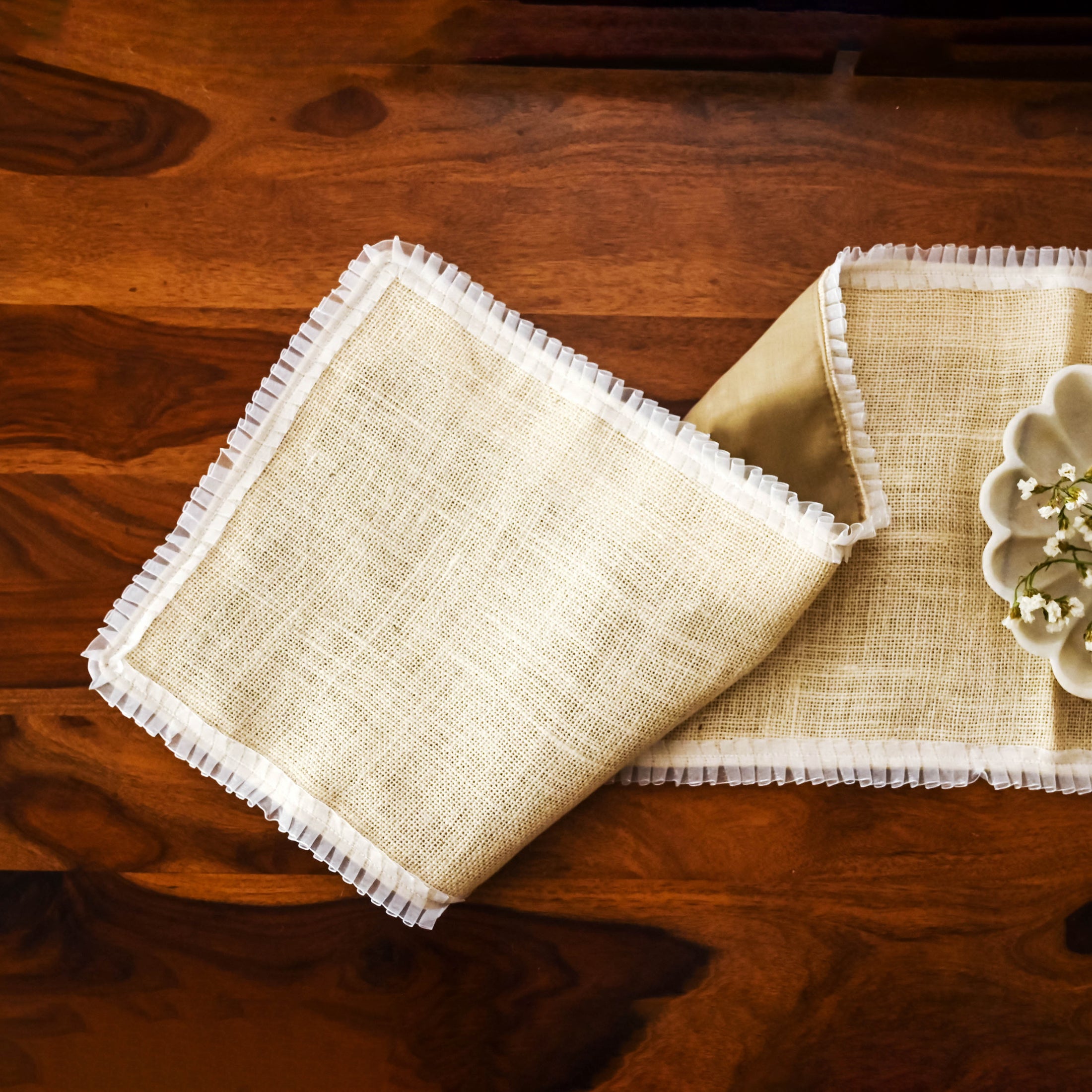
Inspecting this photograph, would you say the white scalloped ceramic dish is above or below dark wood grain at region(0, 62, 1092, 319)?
below

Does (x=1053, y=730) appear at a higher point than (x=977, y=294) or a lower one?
lower

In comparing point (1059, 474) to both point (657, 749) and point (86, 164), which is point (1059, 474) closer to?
point (657, 749)

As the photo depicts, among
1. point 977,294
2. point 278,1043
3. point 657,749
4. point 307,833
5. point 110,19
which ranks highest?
point 110,19

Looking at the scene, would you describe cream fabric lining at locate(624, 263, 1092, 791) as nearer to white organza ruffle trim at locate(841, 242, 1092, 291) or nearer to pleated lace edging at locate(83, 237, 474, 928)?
white organza ruffle trim at locate(841, 242, 1092, 291)

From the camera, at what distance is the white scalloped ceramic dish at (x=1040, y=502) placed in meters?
0.65

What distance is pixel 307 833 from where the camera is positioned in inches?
26.1

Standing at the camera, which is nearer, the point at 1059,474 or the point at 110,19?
the point at 1059,474

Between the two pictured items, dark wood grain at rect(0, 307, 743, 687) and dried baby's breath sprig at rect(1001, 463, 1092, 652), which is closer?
dried baby's breath sprig at rect(1001, 463, 1092, 652)

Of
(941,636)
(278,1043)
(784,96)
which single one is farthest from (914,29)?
(278,1043)

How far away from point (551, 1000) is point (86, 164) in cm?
80

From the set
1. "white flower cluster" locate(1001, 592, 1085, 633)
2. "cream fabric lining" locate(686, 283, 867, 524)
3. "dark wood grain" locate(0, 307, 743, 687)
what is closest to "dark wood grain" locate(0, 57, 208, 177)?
"dark wood grain" locate(0, 307, 743, 687)

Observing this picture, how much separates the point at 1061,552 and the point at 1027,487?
0.06m

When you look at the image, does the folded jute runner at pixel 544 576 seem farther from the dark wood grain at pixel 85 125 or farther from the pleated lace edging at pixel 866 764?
the dark wood grain at pixel 85 125

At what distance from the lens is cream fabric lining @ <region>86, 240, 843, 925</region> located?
624mm
